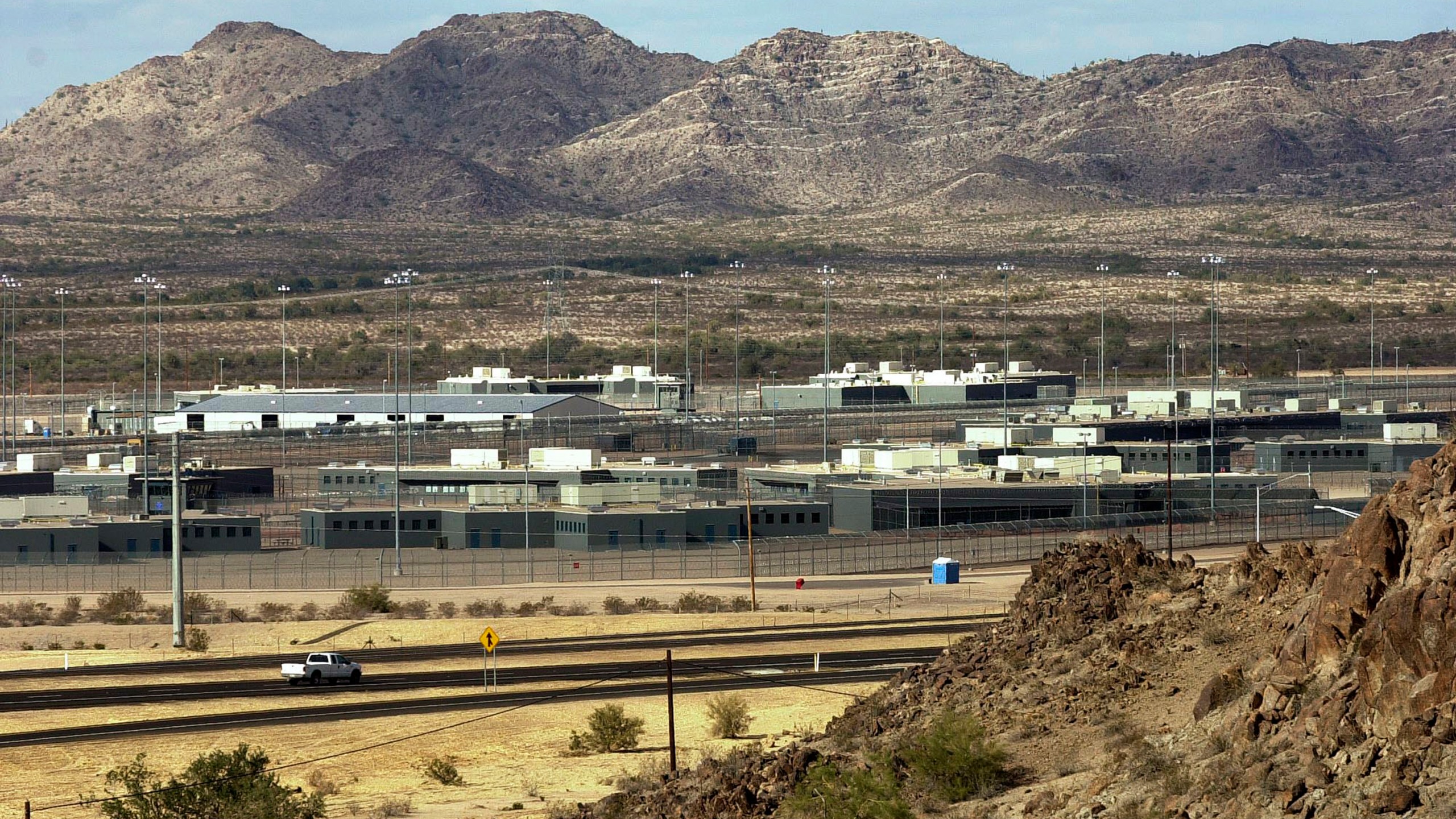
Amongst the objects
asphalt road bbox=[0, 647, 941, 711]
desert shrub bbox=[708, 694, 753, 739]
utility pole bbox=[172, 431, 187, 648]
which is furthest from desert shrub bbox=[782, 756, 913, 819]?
utility pole bbox=[172, 431, 187, 648]

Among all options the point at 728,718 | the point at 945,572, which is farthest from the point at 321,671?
the point at 945,572

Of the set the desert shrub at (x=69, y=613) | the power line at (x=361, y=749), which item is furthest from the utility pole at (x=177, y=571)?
the power line at (x=361, y=749)

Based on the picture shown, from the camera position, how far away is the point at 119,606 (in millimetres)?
69188

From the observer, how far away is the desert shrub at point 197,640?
58.8 meters

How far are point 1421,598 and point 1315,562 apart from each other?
20.5 ft

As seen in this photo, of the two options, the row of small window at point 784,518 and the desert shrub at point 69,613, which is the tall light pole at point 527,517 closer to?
the row of small window at point 784,518

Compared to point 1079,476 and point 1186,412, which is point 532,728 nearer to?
point 1079,476

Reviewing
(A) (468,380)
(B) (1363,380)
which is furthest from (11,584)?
(B) (1363,380)

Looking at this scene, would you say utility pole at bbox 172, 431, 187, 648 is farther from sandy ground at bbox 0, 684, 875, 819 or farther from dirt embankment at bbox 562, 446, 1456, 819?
dirt embankment at bbox 562, 446, 1456, 819

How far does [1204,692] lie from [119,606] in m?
50.2

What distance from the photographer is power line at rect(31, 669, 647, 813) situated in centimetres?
3472

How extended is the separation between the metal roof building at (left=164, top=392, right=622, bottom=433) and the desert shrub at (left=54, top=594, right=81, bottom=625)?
208 ft

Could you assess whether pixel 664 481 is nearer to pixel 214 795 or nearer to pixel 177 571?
pixel 177 571

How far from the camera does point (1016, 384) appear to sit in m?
164
